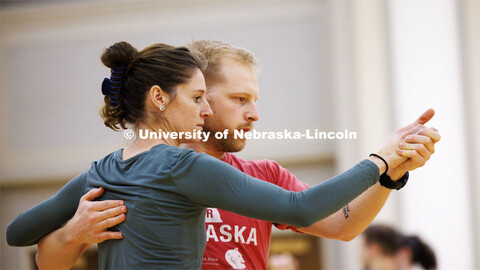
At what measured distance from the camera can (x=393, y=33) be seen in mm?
6078

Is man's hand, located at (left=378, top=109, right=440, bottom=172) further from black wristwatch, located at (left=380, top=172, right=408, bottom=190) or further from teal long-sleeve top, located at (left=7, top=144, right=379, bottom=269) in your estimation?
teal long-sleeve top, located at (left=7, top=144, right=379, bottom=269)

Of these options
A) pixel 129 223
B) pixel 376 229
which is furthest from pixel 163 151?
pixel 376 229

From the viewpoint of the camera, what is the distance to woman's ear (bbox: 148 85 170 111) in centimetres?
157

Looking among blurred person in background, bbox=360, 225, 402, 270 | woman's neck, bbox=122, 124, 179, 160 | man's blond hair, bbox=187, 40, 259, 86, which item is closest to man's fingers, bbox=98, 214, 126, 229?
woman's neck, bbox=122, 124, 179, 160

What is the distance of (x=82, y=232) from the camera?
1.61 m

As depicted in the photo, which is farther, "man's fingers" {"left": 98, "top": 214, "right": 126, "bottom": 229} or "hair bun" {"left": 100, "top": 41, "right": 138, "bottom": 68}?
"hair bun" {"left": 100, "top": 41, "right": 138, "bottom": 68}

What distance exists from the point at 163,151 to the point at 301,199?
1.20ft

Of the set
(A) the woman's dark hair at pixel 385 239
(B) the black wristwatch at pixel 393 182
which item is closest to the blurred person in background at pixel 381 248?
(A) the woman's dark hair at pixel 385 239

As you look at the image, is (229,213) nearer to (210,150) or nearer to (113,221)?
(210,150)

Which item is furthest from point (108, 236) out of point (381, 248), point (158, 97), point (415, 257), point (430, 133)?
point (415, 257)

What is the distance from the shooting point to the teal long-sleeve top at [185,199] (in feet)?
4.62

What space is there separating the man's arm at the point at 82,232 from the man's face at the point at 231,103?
1.92ft

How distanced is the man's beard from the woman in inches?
16.0

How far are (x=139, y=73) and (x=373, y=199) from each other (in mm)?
831
